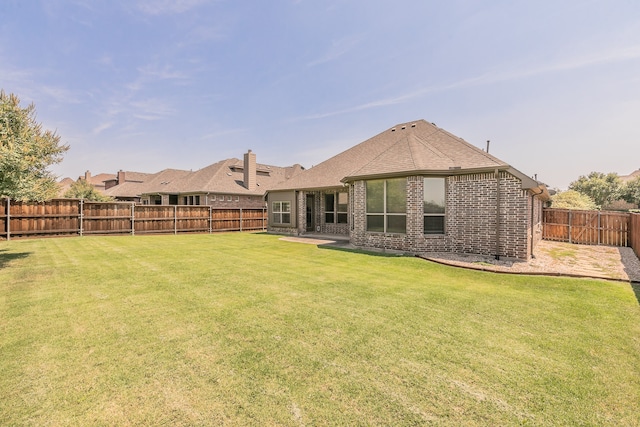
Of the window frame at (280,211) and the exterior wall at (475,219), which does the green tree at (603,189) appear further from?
the window frame at (280,211)

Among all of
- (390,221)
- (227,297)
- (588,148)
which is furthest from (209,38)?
(588,148)

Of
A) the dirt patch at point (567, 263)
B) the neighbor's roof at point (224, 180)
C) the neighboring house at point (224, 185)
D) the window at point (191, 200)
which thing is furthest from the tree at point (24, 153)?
the window at point (191, 200)

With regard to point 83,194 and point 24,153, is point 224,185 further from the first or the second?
point 24,153

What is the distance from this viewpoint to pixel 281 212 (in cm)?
1841

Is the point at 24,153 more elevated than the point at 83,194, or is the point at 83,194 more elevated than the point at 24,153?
the point at 83,194

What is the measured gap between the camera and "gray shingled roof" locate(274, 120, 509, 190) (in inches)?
406

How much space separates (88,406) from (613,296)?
836 cm

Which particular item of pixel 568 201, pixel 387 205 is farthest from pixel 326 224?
pixel 568 201

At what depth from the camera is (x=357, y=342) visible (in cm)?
351

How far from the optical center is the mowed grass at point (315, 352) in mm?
2324

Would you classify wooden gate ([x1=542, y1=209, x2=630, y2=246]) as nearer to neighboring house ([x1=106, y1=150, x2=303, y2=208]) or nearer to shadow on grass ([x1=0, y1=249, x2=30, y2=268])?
neighboring house ([x1=106, y1=150, x2=303, y2=208])

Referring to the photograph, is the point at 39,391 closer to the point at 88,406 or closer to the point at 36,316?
the point at 88,406

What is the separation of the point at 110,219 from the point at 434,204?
1779 centimetres

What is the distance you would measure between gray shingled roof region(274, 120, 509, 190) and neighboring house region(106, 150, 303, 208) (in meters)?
6.91
